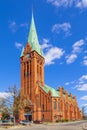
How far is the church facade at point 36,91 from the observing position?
86750 millimetres

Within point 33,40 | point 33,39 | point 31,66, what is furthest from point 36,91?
point 33,39

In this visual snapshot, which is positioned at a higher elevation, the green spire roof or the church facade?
the green spire roof

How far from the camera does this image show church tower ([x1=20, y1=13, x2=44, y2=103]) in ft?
298

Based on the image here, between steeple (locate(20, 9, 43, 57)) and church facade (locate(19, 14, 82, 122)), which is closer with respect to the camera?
church facade (locate(19, 14, 82, 122))

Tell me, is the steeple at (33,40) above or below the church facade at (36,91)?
above

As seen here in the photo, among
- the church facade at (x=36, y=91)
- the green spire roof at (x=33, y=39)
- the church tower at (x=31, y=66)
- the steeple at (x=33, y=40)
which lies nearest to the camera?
the church facade at (x=36, y=91)

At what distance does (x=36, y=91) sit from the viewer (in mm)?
→ 89688

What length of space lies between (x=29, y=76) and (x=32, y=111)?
1415 cm

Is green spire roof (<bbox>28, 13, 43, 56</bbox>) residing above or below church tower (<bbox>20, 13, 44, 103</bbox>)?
above

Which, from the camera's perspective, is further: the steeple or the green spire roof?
the green spire roof

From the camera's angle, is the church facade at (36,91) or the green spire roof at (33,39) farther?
the green spire roof at (33,39)

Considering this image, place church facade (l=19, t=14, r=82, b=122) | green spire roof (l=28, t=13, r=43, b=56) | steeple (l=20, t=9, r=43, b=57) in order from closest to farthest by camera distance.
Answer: church facade (l=19, t=14, r=82, b=122) → steeple (l=20, t=9, r=43, b=57) → green spire roof (l=28, t=13, r=43, b=56)

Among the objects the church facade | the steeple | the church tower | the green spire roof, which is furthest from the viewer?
the green spire roof

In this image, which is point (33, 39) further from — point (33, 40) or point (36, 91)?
point (36, 91)
